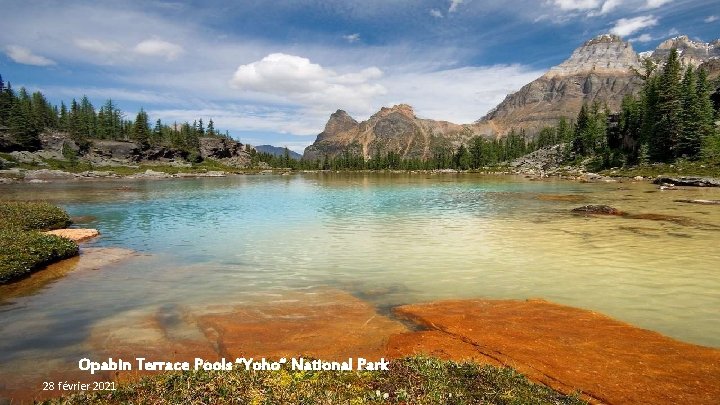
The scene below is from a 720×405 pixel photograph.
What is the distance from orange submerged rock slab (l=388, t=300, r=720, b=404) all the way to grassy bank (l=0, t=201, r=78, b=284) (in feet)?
59.0

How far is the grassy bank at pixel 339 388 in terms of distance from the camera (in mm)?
6844

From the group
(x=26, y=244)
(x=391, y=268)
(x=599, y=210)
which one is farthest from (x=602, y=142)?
(x=26, y=244)

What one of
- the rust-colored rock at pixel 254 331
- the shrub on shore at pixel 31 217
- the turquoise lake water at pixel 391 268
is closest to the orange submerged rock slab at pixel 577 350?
the rust-colored rock at pixel 254 331

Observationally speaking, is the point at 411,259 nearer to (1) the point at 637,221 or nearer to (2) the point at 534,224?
(2) the point at 534,224

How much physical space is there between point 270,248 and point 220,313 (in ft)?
38.2

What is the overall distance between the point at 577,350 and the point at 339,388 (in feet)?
23.3

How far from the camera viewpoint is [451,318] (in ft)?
43.8

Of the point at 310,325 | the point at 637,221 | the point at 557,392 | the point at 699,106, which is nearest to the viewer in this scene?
the point at 557,392

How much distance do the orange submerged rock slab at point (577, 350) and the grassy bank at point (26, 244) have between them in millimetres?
17996

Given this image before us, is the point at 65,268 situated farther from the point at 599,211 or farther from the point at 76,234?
the point at 599,211

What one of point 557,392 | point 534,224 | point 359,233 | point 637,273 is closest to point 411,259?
point 359,233

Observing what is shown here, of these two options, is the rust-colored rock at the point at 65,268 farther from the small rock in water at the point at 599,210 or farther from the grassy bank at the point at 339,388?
the small rock in water at the point at 599,210

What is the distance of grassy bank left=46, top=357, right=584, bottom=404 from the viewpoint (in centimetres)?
684

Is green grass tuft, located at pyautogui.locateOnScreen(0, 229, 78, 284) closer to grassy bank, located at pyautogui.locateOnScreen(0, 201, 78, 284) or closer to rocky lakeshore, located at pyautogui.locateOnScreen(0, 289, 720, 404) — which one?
grassy bank, located at pyautogui.locateOnScreen(0, 201, 78, 284)
